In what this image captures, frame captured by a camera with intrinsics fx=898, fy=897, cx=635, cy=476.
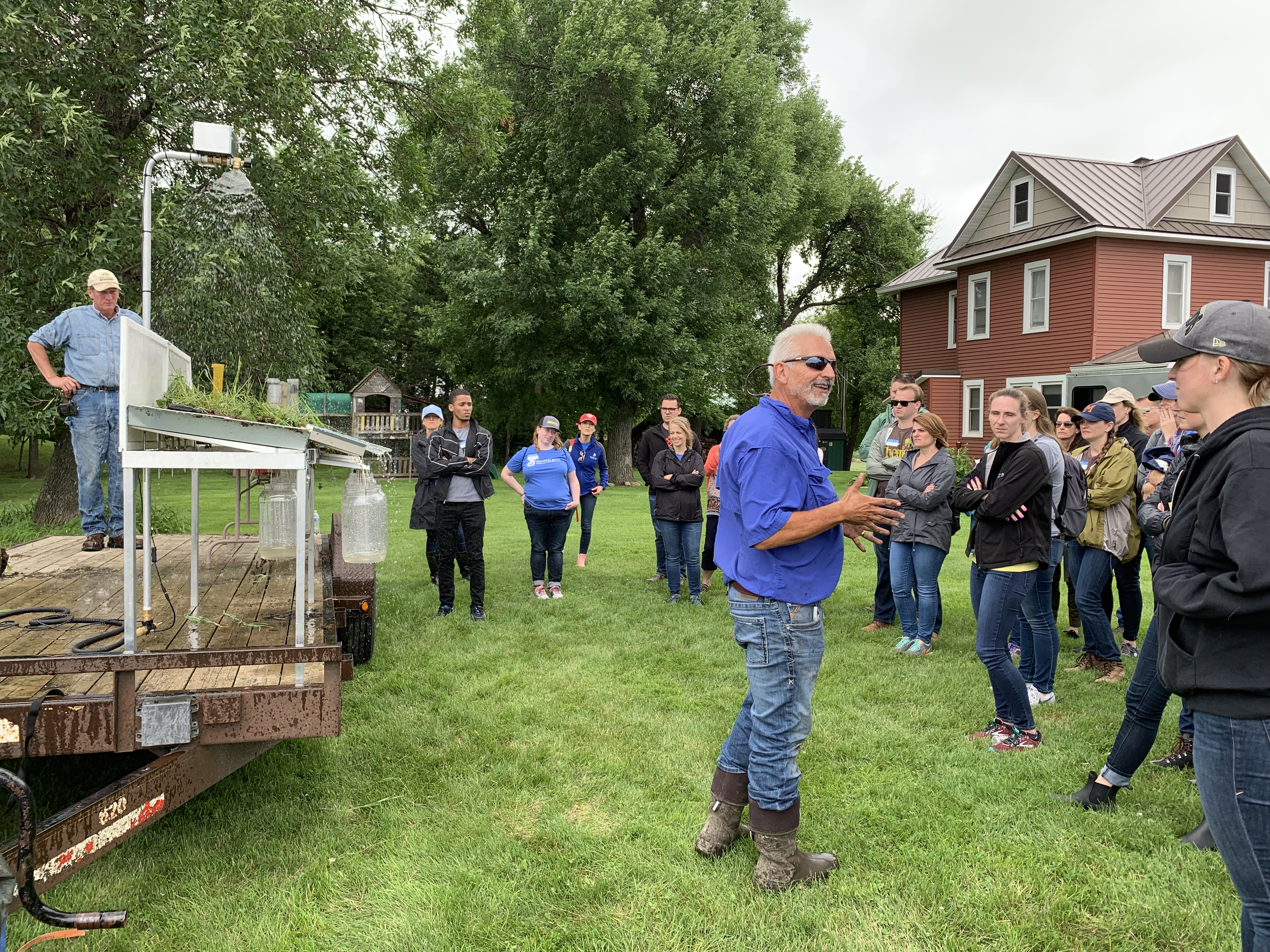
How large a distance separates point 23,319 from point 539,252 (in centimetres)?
1426

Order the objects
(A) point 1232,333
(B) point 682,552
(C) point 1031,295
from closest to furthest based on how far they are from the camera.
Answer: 1. (A) point 1232,333
2. (B) point 682,552
3. (C) point 1031,295

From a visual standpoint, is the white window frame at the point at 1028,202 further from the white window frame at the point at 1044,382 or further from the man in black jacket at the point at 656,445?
the man in black jacket at the point at 656,445

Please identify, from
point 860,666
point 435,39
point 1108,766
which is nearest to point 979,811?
point 1108,766

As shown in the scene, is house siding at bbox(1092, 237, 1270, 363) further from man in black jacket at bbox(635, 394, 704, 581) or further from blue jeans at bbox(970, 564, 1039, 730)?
blue jeans at bbox(970, 564, 1039, 730)

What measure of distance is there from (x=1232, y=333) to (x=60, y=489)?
16466mm

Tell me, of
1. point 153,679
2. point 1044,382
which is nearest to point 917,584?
point 153,679

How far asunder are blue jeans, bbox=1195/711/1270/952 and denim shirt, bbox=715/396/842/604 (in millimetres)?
1324

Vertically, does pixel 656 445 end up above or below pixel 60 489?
above

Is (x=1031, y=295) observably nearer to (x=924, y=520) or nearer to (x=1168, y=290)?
(x=1168, y=290)

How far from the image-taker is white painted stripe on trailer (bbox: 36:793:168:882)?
2742 millimetres

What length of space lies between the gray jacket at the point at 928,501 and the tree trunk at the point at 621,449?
21.9m

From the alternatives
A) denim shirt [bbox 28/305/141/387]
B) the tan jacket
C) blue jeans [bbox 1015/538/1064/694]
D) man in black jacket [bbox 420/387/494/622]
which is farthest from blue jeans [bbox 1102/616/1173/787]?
denim shirt [bbox 28/305/141/387]

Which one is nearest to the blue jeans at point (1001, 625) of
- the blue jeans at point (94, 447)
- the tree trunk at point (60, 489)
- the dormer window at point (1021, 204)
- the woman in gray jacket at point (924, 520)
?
the woman in gray jacket at point (924, 520)

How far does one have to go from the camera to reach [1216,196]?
2297 cm
